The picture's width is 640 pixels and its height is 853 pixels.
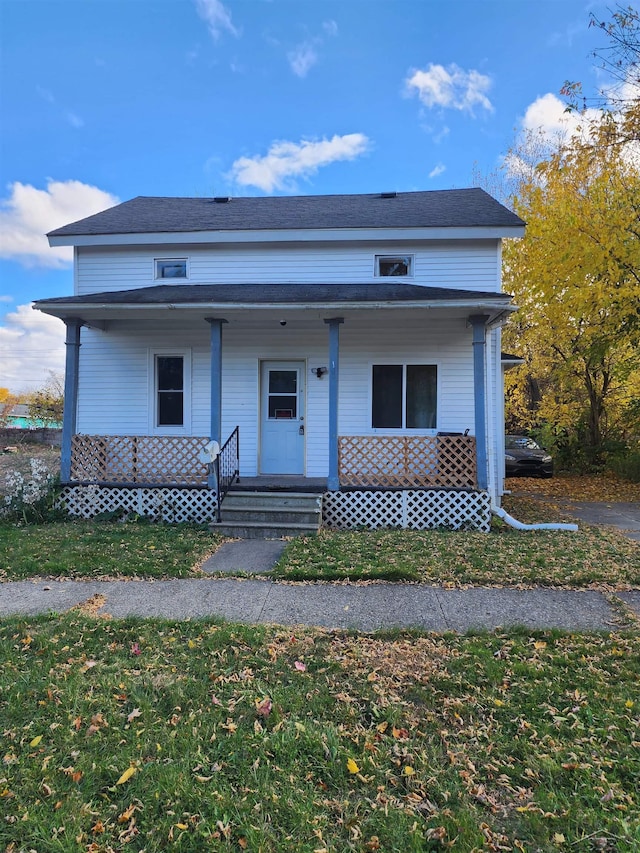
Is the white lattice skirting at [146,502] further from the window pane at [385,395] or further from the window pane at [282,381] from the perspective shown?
the window pane at [385,395]

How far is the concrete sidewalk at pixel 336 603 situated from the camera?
421 cm

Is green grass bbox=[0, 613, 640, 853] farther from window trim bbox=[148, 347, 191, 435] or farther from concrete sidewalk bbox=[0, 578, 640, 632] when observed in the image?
window trim bbox=[148, 347, 191, 435]

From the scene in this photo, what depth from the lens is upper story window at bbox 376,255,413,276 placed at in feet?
31.8

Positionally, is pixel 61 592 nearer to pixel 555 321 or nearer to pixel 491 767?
pixel 491 767

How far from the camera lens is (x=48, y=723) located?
2746 mm

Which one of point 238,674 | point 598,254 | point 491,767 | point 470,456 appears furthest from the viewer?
point 598,254

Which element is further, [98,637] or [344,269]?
[344,269]

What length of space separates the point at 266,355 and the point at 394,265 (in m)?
3.24

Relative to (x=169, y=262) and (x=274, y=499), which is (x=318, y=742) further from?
(x=169, y=262)

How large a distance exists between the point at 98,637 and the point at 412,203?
1053 cm

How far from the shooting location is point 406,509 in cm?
813

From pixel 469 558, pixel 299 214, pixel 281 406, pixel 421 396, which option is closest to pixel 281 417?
pixel 281 406

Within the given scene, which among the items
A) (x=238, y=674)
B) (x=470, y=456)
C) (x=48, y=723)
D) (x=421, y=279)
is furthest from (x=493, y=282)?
→ (x=48, y=723)

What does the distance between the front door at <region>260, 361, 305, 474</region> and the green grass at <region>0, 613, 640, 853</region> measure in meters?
5.85
